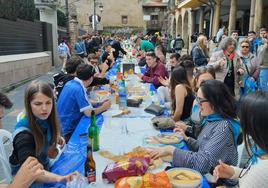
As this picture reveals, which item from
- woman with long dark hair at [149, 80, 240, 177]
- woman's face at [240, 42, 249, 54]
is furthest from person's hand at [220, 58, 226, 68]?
woman with long dark hair at [149, 80, 240, 177]

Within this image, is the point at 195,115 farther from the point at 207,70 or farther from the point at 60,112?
the point at 60,112

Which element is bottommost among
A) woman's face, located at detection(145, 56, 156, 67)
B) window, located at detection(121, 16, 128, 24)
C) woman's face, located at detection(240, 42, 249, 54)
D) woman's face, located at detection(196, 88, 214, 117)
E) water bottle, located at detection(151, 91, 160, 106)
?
water bottle, located at detection(151, 91, 160, 106)

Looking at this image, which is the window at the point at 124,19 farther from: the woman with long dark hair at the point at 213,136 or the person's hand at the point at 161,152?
the person's hand at the point at 161,152

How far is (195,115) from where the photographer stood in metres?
3.77

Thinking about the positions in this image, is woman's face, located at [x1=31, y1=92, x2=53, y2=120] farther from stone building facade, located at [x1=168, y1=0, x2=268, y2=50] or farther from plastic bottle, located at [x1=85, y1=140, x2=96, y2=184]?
A: stone building facade, located at [x1=168, y1=0, x2=268, y2=50]

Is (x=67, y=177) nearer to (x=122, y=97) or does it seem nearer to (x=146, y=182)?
(x=146, y=182)

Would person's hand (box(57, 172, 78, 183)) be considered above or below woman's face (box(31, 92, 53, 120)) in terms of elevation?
below

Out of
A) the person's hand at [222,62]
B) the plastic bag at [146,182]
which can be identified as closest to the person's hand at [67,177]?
the plastic bag at [146,182]

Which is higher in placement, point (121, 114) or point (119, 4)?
point (119, 4)

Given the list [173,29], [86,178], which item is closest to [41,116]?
[86,178]

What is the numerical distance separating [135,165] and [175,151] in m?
0.45

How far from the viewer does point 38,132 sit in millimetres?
2281

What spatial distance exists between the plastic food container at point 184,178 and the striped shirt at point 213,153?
18 centimetres

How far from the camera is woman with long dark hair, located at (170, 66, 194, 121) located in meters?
4.04
